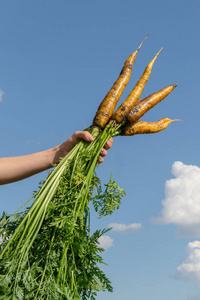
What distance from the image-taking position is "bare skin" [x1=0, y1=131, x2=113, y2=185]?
2.79 meters

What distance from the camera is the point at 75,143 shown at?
2697 millimetres

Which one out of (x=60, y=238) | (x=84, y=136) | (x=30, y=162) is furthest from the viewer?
(x=30, y=162)

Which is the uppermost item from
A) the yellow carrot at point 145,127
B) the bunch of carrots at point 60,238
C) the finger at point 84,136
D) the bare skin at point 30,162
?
the yellow carrot at point 145,127

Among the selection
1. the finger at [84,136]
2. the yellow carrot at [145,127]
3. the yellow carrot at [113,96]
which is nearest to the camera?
the finger at [84,136]

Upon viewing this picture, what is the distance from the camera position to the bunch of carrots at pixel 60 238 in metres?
1.88

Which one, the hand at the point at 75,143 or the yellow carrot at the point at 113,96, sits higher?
the yellow carrot at the point at 113,96

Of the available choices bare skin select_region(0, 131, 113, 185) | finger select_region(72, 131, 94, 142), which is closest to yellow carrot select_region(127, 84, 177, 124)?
bare skin select_region(0, 131, 113, 185)

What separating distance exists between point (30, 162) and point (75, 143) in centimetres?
44

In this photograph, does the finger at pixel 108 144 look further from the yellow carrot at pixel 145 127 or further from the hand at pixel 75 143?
the yellow carrot at pixel 145 127

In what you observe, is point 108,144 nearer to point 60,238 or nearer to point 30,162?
point 30,162

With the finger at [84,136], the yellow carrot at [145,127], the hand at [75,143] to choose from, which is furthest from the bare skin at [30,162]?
the yellow carrot at [145,127]

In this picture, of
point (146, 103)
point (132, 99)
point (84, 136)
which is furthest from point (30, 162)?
point (146, 103)

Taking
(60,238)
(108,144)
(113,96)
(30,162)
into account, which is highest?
(113,96)

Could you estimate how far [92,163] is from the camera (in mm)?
2436
